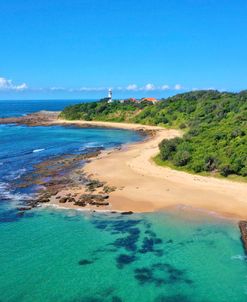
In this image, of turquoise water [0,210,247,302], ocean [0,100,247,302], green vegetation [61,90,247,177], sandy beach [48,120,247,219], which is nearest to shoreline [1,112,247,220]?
sandy beach [48,120,247,219]

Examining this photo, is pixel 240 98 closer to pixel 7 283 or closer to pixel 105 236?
pixel 105 236

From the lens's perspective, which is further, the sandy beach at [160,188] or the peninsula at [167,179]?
the peninsula at [167,179]

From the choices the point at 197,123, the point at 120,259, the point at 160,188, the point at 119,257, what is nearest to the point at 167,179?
the point at 160,188

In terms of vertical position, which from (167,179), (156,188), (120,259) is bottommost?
(120,259)

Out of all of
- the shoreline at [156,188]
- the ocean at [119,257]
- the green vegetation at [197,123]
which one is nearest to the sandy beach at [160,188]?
the shoreline at [156,188]

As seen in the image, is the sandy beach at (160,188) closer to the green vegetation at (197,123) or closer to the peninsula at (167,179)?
the peninsula at (167,179)

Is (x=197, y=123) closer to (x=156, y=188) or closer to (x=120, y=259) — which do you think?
(x=156, y=188)

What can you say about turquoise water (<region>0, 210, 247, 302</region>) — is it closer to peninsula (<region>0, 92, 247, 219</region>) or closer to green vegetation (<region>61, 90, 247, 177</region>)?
peninsula (<region>0, 92, 247, 219</region>)
